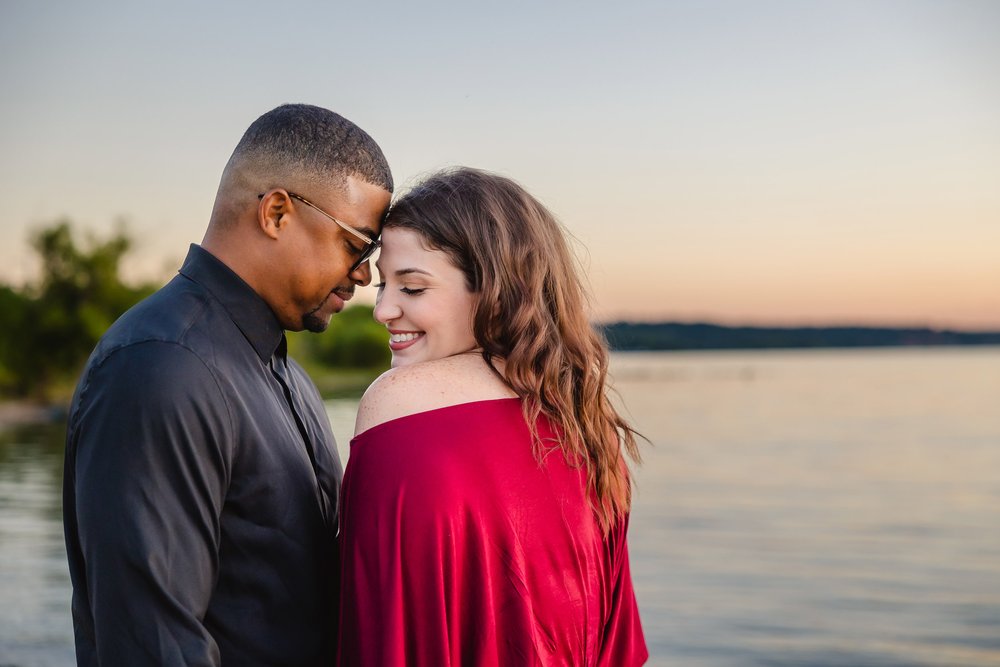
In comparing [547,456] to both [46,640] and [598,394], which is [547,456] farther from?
[46,640]

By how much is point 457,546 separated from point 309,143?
0.91 metres

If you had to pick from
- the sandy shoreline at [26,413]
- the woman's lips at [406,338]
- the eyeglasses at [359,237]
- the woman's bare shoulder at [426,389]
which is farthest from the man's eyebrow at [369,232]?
the sandy shoreline at [26,413]

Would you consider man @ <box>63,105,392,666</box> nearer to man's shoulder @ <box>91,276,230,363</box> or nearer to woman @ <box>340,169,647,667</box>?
man's shoulder @ <box>91,276,230,363</box>

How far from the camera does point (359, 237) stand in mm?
2182

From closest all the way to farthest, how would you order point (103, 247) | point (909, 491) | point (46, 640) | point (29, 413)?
point (46, 640)
point (909, 491)
point (29, 413)
point (103, 247)

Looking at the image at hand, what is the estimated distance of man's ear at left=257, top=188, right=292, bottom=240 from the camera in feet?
6.82

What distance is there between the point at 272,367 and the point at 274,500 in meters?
0.37

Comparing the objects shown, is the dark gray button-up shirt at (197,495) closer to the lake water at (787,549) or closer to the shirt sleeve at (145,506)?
the shirt sleeve at (145,506)

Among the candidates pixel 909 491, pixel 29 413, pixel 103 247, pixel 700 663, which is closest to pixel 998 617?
pixel 700 663

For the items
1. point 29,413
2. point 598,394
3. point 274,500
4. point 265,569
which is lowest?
point 29,413

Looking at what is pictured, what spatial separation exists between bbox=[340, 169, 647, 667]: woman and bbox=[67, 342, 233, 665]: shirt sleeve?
1.02 feet

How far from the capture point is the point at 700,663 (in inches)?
328

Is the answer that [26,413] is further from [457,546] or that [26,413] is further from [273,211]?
[457,546]

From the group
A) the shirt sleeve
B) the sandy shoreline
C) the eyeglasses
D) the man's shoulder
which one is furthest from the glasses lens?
the sandy shoreline
